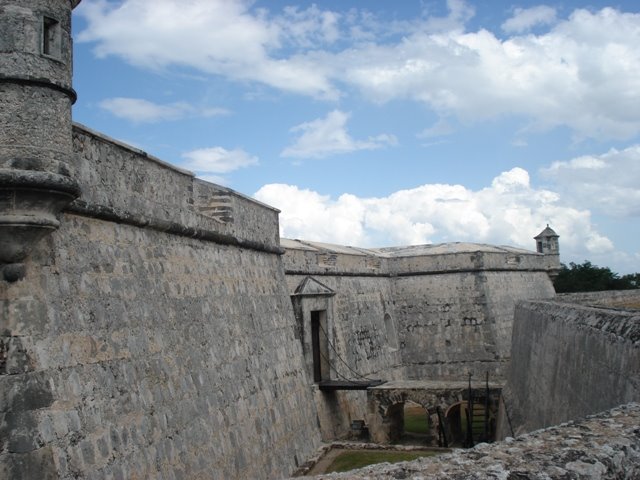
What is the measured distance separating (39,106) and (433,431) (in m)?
12.8

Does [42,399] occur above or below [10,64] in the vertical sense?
below

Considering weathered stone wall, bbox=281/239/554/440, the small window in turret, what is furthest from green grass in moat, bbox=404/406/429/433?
the small window in turret

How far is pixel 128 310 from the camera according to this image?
23.2 ft

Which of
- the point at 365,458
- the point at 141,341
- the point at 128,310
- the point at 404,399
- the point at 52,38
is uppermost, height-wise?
the point at 52,38

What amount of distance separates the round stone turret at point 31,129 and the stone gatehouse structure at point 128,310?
0.01m

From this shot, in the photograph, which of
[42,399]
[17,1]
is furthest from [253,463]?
[17,1]

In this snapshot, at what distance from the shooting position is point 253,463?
31.6ft

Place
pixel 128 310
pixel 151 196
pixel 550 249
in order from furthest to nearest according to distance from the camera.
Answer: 1. pixel 550 249
2. pixel 151 196
3. pixel 128 310

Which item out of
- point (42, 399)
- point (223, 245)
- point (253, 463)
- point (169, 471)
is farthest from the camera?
point (223, 245)

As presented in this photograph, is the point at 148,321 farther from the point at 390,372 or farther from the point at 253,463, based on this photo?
the point at 390,372

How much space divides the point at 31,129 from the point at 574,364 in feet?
18.7

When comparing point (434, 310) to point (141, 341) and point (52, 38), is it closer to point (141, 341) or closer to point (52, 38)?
point (141, 341)

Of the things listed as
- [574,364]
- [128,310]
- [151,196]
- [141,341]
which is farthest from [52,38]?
[574,364]

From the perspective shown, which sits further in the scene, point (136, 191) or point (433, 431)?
point (433, 431)
